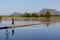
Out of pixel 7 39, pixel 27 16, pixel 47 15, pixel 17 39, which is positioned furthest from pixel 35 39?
pixel 27 16

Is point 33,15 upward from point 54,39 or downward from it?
downward

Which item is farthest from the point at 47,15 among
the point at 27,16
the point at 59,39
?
the point at 59,39

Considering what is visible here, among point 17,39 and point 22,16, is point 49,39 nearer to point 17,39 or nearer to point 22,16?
point 17,39

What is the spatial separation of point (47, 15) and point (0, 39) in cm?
5167

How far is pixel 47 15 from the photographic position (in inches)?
2422

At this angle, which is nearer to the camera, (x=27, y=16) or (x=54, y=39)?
(x=54, y=39)

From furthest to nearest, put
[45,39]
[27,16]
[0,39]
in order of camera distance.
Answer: [27,16]
[45,39]
[0,39]

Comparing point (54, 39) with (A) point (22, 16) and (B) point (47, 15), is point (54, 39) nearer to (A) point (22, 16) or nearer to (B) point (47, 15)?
(B) point (47, 15)

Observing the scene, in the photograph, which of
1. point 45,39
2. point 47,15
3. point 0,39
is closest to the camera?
point 0,39

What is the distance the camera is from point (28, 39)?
36.3 feet

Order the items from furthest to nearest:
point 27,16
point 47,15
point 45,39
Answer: point 27,16 < point 47,15 < point 45,39

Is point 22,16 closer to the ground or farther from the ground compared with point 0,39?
closer to the ground

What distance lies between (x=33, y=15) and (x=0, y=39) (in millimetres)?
61163

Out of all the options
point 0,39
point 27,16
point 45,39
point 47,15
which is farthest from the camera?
point 27,16
